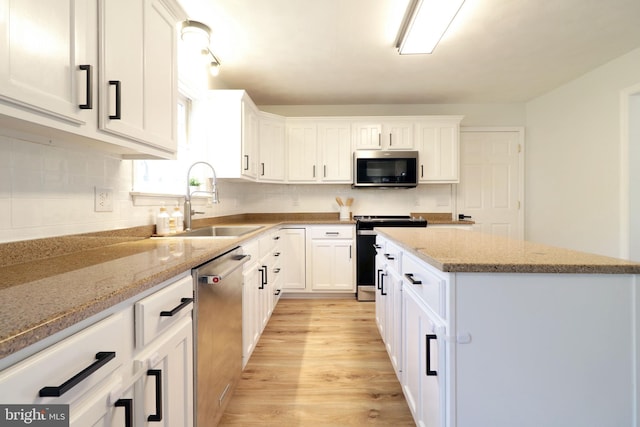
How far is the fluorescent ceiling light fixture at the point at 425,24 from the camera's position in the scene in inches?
75.1

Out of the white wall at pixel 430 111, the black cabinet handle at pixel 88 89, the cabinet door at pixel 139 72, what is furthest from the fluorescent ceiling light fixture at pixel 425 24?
the black cabinet handle at pixel 88 89

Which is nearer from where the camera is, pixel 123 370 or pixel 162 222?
pixel 123 370

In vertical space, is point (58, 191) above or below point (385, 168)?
below

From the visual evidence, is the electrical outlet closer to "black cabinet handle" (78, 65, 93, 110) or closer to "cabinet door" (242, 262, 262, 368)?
"black cabinet handle" (78, 65, 93, 110)

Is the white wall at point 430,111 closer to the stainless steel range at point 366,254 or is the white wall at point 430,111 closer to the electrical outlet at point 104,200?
the stainless steel range at point 366,254

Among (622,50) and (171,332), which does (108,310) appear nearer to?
(171,332)

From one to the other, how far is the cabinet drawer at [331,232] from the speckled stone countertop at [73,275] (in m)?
1.88

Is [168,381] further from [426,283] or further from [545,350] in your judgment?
[545,350]

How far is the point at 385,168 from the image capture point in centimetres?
361

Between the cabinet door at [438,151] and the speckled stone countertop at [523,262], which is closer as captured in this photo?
the speckled stone countertop at [523,262]

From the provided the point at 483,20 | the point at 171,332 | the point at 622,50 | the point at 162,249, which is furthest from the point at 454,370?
the point at 622,50

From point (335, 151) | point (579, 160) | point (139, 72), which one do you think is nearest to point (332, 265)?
point (335, 151)

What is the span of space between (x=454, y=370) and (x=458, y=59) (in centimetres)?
289

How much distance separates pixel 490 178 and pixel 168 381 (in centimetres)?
441
